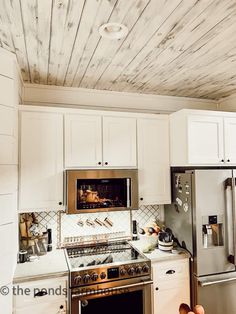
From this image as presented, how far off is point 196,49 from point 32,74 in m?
1.52

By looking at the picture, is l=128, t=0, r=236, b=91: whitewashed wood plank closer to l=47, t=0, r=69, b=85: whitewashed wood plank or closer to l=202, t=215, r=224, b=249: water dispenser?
l=47, t=0, r=69, b=85: whitewashed wood plank

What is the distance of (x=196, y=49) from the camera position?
6.22 feet

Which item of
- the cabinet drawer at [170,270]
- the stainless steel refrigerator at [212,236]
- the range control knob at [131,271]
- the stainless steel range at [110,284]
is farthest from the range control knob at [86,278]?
the stainless steel refrigerator at [212,236]

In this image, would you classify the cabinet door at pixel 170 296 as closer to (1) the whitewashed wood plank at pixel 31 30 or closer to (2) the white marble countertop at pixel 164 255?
(2) the white marble countertop at pixel 164 255

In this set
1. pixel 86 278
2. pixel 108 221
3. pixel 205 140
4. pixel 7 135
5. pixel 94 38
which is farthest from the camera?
pixel 108 221

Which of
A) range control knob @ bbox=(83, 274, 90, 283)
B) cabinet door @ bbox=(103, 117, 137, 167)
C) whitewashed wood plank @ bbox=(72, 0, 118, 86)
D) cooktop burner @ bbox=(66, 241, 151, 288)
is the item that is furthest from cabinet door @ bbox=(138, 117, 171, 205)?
range control knob @ bbox=(83, 274, 90, 283)

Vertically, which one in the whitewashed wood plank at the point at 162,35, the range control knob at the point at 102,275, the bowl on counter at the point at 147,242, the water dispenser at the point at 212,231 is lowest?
the range control knob at the point at 102,275

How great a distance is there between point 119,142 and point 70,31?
120cm

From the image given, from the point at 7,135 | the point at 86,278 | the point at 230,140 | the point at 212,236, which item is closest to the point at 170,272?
the point at 212,236

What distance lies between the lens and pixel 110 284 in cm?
211

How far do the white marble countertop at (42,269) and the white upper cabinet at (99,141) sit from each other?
89 centimetres

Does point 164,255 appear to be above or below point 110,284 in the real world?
above

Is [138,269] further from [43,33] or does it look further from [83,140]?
[43,33]

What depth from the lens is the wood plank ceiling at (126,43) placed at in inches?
55.0
